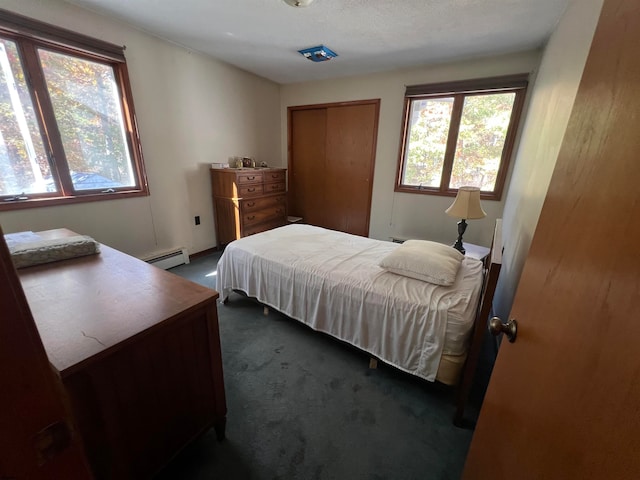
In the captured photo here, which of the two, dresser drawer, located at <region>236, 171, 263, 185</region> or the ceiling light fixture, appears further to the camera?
dresser drawer, located at <region>236, 171, 263, 185</region>

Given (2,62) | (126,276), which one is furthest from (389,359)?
(2,62)

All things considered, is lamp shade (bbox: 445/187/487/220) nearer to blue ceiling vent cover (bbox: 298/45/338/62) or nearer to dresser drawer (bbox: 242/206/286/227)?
blue ceiling vent cover (bbox: 298/45/338/62)

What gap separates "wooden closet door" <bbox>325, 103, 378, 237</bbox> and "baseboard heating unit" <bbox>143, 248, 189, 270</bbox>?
220cm

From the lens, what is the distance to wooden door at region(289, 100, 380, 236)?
146 inches

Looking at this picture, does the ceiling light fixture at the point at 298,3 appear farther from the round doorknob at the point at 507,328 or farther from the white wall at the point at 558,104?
the round doorknob at the point at 507,328

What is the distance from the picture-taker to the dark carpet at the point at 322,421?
1.18m

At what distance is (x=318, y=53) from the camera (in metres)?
2.80

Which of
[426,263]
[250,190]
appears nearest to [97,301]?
[426,263]

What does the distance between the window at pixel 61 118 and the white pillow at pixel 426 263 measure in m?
2.64

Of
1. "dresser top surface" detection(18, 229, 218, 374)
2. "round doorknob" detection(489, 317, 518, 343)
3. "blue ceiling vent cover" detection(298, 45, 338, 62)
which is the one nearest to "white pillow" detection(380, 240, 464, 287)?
"round doorknob" detection(489, 317, 518, 343)

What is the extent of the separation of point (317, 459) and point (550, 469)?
101 centimetres

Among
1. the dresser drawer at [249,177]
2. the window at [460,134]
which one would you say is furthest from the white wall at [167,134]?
the window at [460,134]

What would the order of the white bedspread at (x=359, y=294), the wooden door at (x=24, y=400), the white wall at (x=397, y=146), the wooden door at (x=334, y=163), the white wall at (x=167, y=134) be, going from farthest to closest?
1. the wooden door at (x=334, y=163)
2. the white wall at (x=397, y=146)
3. the white wall at (x=167, y=134)
4. the white bedspread at (x=359, y=294)
5. the wooden door at (x=24, y=400)

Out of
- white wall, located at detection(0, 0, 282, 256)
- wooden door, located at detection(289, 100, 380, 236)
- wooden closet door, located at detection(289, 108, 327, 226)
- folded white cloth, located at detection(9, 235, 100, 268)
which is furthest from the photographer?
wooden closet door, located at detection(289, 108, 327, 226)
